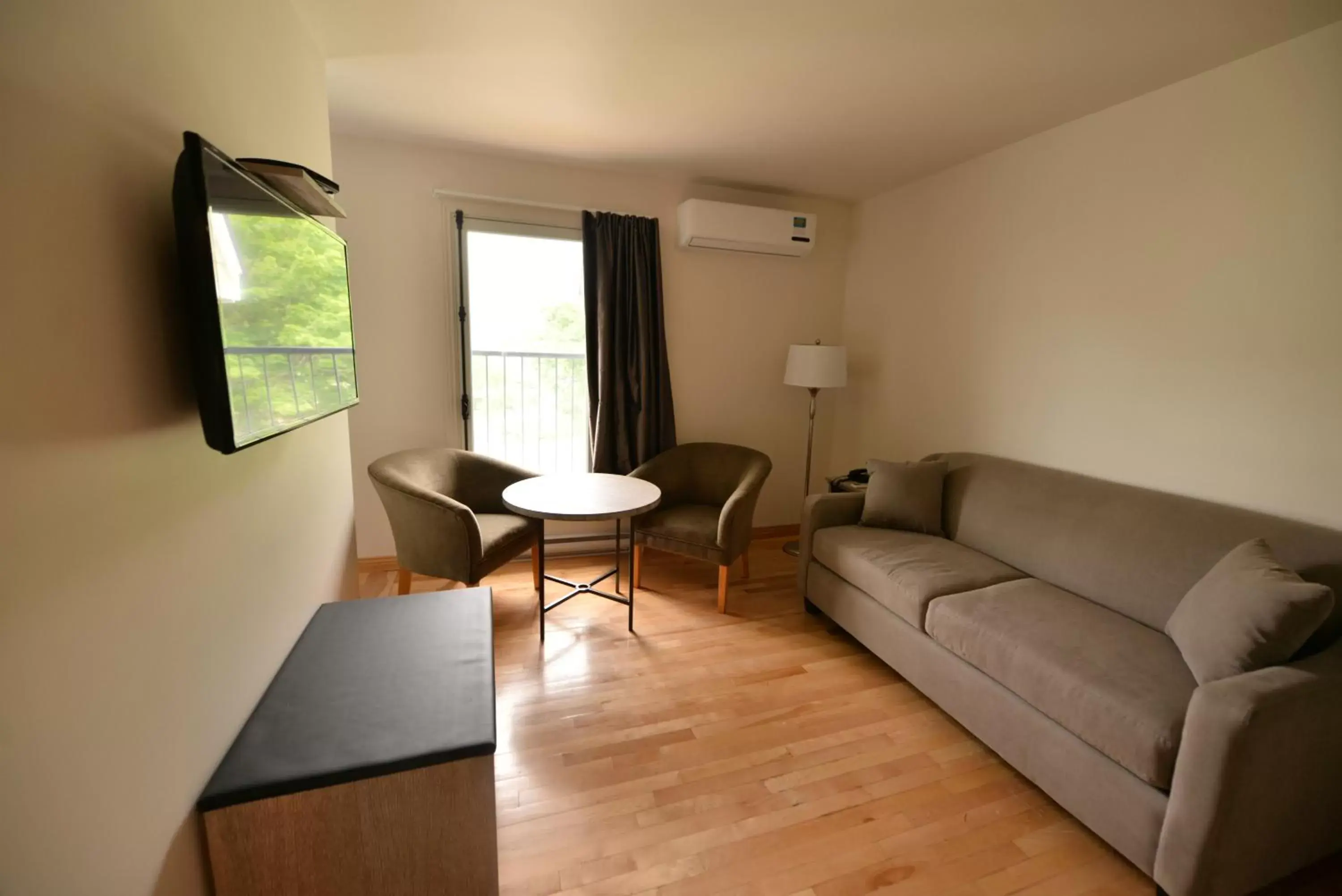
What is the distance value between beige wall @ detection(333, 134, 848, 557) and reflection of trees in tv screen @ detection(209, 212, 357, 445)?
1.41 meters

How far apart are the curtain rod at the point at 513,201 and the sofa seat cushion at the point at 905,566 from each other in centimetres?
239

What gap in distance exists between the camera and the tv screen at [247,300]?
2.98 feet

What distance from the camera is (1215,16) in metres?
1.70

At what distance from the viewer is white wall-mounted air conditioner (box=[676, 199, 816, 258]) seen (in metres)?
3.35

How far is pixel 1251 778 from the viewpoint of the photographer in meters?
1.24

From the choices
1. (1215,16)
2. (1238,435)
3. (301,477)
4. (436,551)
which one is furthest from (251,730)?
(1215,16)

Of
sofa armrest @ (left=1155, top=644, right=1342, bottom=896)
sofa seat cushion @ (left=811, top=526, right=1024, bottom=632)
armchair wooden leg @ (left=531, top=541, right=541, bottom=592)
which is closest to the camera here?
sofa armrest @ (left=1155, top=644, right=1342, bottom=896)

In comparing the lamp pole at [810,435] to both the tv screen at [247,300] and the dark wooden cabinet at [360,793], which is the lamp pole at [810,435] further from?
the tv screen at [247,300]

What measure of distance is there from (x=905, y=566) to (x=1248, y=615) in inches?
40.3

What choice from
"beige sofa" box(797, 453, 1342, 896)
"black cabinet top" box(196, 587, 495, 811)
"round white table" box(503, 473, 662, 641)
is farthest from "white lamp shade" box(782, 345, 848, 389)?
"black cabinet top" box(196, 587, 495, 811)

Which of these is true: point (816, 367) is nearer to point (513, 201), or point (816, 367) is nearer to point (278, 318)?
point (513, 201)

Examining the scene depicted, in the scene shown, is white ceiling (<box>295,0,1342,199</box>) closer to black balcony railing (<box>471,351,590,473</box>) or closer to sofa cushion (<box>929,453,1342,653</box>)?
black balcony railing (<box>471,351,590,473</box>)

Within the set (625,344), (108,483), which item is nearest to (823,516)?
(625,344)

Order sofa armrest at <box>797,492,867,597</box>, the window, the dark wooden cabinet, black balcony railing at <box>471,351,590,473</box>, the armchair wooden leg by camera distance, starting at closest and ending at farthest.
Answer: the dark wooden cabinet, the armchair wooden leg, sofa armrest at <box>797,492,867,597</box>, the window, black balcony railing at <box>471,351,590,473</box>
